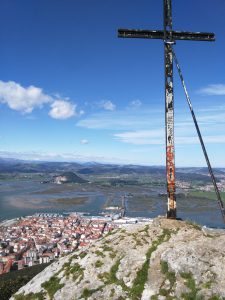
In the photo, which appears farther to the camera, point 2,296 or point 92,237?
point 92,237

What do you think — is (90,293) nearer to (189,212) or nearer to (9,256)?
(9,256)

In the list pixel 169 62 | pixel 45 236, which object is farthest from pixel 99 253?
pixel 45 236

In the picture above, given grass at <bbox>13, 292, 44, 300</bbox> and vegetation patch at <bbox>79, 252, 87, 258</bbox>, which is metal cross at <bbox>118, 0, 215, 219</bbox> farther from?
grass at <bbox>13, 292, 44, 300</bbox>

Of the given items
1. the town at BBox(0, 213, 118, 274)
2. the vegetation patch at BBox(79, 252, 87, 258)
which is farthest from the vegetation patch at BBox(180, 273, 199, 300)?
the town at BBox(0, 213, 118, 274)

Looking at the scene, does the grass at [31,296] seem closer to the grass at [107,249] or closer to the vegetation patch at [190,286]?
the grass at [107,249]

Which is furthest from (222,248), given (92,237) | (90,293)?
(92,237)

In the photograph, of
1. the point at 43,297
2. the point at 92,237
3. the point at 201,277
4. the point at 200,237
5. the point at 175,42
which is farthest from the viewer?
the point at 92,237
